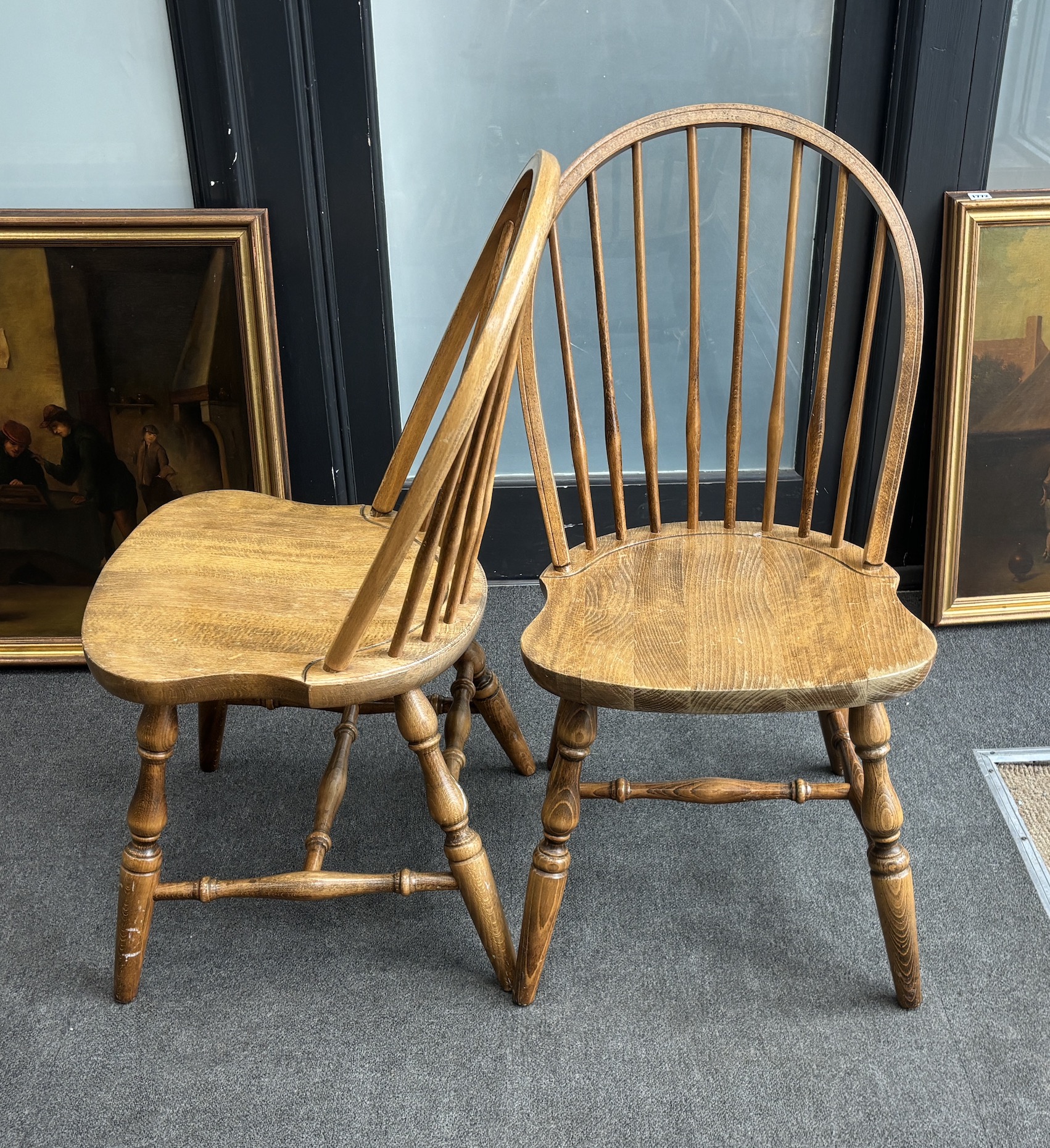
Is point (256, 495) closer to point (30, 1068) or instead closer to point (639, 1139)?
point (30, 1068)

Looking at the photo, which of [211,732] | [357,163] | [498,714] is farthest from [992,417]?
[211,732]

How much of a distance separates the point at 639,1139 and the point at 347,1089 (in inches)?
12.6

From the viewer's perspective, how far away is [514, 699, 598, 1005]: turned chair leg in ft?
3.83

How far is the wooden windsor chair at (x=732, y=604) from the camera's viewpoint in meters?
1.06

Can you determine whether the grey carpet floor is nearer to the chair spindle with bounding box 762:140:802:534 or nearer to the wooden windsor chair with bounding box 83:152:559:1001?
the wooden windsor chair with bounding box 83:152:559:1001

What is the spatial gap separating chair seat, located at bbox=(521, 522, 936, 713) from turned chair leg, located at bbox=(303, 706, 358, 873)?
377 mm

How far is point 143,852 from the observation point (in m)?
1.19

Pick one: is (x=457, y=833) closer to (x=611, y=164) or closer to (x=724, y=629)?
(x=724, y=629)

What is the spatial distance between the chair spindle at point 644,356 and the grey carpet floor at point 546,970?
0.50m

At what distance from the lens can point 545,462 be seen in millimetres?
1255

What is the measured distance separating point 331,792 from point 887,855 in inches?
27.1

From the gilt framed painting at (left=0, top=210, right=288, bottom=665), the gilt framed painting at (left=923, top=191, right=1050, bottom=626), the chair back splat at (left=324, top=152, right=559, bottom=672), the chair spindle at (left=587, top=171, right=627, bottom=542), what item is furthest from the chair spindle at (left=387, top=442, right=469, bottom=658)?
the gilt framed painting at (left=923, top=191, right=1050, bottom=626)

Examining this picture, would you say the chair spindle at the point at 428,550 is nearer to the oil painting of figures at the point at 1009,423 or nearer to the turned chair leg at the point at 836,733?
the turned chair leg at the point at 836,733

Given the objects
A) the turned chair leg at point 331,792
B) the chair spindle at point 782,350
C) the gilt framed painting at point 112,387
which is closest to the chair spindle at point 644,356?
the chair spindle at point 782,350
